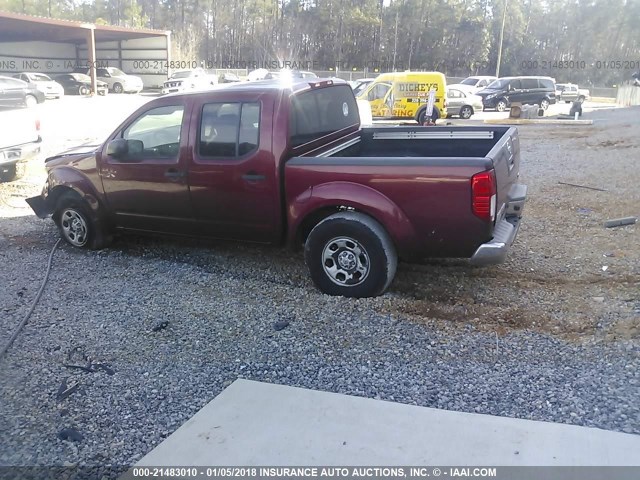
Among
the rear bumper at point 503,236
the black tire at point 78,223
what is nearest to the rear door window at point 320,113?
the rear bumper at point 503,236

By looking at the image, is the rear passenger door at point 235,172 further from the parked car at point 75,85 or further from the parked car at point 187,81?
the parked car at point 75,85

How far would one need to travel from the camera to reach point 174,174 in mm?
5633

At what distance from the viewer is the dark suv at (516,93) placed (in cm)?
2998

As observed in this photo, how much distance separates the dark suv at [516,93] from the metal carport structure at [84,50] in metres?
23.5

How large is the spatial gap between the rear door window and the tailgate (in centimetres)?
167

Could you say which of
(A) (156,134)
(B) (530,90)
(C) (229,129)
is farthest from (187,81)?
(C) (229,129)

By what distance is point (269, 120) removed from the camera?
16.9 feet

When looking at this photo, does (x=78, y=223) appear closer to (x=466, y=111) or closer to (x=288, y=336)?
(x=288, y=336)

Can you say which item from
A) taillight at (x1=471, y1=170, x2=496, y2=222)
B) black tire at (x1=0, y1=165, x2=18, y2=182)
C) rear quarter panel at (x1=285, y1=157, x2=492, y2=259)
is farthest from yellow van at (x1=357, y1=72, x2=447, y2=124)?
taillight at (x1=471, y1=170, x2=496, y2=222)

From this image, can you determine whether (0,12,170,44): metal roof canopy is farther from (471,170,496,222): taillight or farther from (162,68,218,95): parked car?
(471,170,496,222): taillight

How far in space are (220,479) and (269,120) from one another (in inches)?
126

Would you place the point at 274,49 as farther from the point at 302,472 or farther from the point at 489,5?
the point at 302,472

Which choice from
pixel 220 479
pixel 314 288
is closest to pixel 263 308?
pixel 314 288

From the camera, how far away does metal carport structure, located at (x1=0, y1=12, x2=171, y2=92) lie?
39531 millimetres
